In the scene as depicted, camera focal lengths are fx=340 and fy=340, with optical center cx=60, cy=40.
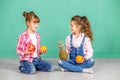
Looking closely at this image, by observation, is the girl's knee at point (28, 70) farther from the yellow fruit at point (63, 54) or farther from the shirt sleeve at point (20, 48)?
the yellow fruit at point (63, 54)

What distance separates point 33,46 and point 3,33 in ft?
2.66

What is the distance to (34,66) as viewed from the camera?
9.66ft

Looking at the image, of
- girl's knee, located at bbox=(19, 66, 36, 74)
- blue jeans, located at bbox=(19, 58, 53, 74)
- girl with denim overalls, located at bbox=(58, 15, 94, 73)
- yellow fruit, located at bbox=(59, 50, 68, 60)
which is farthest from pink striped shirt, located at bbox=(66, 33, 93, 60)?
girl's knee, located at bbox=(19, 66, 36, 74)

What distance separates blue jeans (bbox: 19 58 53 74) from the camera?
2.88m

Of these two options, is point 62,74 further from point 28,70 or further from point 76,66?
point 28,70

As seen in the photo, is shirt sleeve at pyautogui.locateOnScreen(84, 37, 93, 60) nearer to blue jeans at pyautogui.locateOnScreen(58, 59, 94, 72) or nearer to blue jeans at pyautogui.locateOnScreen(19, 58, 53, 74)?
blue jeans at pyautogui.locateOnScreen(58, 59, 94, 72)

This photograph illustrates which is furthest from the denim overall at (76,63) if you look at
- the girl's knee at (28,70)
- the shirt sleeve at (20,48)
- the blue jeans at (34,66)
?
the shirt sleeve at (20,48)

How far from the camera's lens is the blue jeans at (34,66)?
9.45 feet

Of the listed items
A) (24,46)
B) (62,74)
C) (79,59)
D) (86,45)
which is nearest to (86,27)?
(86,45)

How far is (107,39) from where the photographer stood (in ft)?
11.9

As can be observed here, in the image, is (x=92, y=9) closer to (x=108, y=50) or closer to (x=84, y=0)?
(x=84, y=0)

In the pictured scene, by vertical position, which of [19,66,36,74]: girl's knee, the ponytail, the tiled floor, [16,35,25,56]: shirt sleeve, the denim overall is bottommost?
the tiled floor

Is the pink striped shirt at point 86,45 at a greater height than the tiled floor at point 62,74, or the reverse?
the pink striped shirt at point 86,45

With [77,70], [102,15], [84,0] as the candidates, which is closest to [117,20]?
[102,15]
